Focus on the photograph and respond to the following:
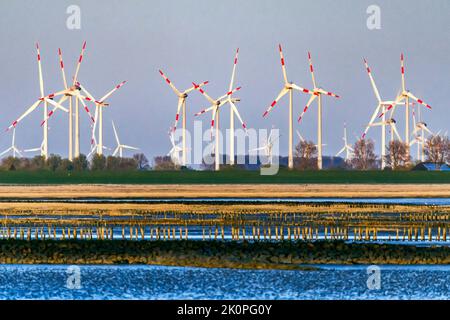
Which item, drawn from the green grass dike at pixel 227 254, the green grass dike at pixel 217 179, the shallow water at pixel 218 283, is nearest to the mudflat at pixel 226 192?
the green grass dike at pixel 217 179

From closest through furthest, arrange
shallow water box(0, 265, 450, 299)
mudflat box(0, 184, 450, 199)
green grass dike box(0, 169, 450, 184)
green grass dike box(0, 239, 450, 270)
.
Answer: shallow water box(0, 265, 450, 299) < green grass dike box(0, 239, 450, 270) < mudflat box(0, 184, 450, 199) < green grass dike box(0, 169, 450, 184)

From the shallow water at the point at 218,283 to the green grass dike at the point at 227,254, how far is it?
1370 mm

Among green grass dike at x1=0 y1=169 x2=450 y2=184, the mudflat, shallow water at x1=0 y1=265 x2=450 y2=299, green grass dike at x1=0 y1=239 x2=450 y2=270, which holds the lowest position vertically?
shallow water at x1=0 y1=265 x2=450 y2=299

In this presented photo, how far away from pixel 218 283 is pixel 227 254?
23.4ft

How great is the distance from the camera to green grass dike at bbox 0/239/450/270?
5256 centimetres

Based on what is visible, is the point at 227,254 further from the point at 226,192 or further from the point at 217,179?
the point at 217,179

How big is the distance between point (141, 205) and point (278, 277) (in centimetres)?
5652

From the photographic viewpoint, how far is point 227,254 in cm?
5381

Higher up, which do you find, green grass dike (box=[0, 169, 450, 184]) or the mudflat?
green grass dike (box=[0, 169, 450, 184])

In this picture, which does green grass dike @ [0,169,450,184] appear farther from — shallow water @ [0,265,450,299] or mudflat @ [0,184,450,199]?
shallow water @ [0,265,450,299]

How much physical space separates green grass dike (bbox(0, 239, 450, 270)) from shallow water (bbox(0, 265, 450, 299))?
53.9 inches

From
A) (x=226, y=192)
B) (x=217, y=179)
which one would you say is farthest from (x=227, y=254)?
(x=217, y=179)

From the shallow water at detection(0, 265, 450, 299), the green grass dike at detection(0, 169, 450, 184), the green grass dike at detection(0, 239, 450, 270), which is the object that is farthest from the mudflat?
the shallow water at detection(0, 265, 450, 299)
